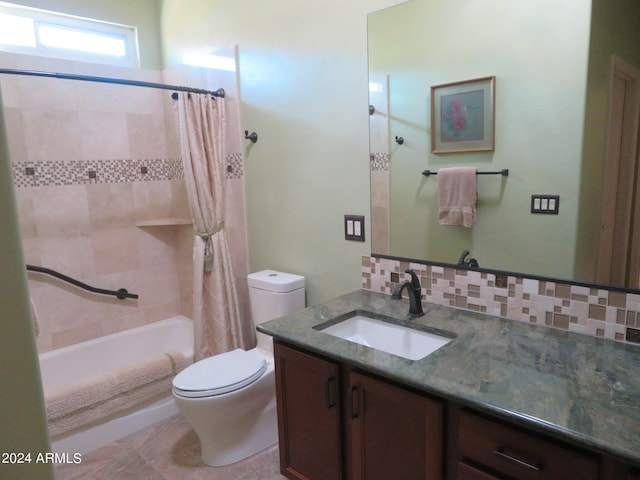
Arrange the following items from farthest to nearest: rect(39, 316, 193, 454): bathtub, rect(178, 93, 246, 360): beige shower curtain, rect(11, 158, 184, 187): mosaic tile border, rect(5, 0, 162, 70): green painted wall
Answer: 1. rect(5, 0, 162, 70): green painted wall
2. rect(11, 158, 184, 187): mosaic tile border
3. rect(178, 93, 246, 360): beige shower curtain
4. rect(39, 316, 193, 454): bathtub

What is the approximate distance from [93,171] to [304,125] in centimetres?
157

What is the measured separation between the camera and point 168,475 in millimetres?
2111

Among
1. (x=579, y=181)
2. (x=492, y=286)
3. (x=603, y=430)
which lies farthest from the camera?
(x=492, y=286)

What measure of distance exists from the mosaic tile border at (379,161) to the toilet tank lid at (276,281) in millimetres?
778

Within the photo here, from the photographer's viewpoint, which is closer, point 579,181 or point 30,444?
point 30,444

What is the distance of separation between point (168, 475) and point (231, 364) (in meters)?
0.63

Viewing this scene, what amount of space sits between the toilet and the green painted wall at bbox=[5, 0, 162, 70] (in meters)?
2.00

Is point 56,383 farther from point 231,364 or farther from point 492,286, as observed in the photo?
point 492,286

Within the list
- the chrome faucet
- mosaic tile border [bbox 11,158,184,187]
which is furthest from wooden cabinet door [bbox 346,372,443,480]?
mosaic tile border [bbox 11,158,184,187]

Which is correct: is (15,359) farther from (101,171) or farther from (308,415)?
(101,171)

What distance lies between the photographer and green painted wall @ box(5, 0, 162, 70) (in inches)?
110

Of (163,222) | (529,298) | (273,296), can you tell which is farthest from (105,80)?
(529,298)

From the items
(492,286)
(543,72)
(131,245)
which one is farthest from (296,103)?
(131,245)

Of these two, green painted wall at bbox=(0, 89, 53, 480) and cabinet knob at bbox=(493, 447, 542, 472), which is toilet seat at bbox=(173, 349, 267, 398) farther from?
green painted wall at bbox=(0, 89, 53, 480)
